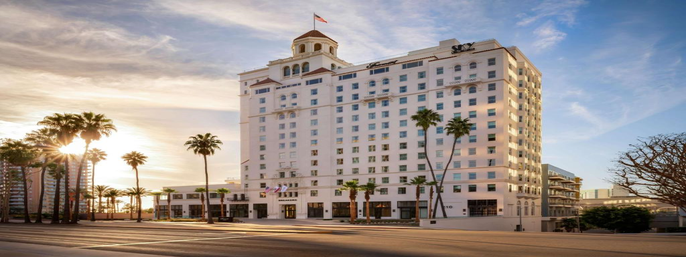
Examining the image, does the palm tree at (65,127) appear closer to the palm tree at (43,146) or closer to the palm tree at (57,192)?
the palm tree at (57,192)

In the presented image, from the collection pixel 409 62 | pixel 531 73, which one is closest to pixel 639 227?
pixel 531 73

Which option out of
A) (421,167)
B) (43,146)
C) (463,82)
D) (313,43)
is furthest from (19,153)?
(463,82)

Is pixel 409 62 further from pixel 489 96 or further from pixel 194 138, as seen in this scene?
pixel 194 138

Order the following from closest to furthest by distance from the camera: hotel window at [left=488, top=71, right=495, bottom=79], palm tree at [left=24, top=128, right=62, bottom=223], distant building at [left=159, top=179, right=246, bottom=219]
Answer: palm tree at [left=24, top=128, right=62, bottom=223] < hotel window at [left=488, top=71, right=495, bottom=79] < distant building at [left=159, top=179, right=246, bottom=219]

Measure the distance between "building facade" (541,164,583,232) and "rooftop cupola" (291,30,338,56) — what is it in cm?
5708

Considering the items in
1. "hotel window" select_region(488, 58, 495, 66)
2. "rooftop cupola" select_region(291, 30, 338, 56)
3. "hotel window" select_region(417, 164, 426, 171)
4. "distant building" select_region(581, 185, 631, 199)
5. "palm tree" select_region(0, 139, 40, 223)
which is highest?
"rooftop cupola" select_region(291, 30, 338, 56)

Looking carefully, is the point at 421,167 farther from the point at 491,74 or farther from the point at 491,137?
the point at 491,74

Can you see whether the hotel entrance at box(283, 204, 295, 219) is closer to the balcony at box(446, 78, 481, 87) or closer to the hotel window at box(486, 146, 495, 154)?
the balcony at box(446, 78, 481, 87)

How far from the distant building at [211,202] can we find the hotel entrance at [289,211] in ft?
Answer: 25.8

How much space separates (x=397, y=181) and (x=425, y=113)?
21.6m

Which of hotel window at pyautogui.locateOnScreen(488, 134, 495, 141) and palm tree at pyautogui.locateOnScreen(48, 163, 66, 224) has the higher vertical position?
hotel window at pyautogui.locateOnScreen(488, 134, 495, 141)

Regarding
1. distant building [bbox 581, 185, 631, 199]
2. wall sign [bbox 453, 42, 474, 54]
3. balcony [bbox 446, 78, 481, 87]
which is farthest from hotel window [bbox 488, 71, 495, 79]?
distant building [bbox 581, 185, 631, 199]

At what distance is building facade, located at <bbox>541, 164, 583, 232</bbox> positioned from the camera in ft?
379

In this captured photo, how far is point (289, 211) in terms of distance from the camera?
117 meters
